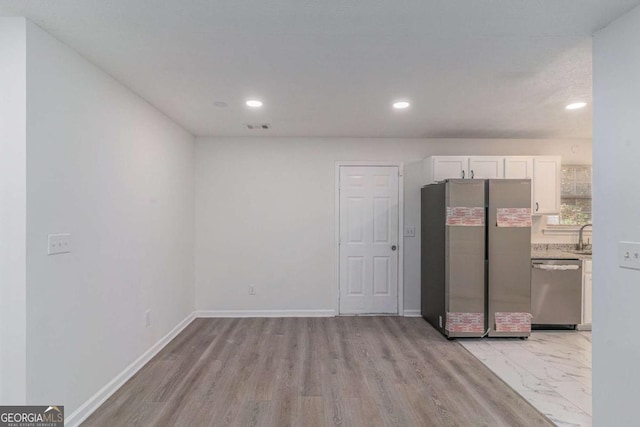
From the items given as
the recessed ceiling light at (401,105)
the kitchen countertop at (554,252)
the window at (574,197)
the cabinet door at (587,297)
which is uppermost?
the recessed ceiling light at (401,105)

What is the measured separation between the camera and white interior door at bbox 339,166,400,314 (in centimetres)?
461

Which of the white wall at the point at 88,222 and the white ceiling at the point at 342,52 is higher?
the white ceiling at the point at 342,52

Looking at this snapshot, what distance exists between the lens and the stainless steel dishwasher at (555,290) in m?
3.97

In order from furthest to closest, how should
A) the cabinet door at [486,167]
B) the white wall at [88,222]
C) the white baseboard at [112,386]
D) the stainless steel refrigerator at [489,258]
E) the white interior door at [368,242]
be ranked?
the white interior door at [368,242] < the cabinet door at [486,167] < the stainless steel refrigerator at [489,258] < the white baseboard at [112,386] < the white wall at [88,222]

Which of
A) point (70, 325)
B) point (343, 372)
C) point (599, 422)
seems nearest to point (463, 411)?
point (599, 422)

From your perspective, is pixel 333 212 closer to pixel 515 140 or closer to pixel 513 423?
pixel 515 140

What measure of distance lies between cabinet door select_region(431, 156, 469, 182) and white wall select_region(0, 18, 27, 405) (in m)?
3.91

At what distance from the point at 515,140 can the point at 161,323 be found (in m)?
4.99

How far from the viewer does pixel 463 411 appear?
7.79ft

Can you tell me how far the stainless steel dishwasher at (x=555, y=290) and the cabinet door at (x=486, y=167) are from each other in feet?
3.77

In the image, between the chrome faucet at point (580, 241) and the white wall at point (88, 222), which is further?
the chrome faucet at point (580, 241)

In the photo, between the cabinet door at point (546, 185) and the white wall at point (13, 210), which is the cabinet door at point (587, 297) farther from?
the white wall at point (13, 210)

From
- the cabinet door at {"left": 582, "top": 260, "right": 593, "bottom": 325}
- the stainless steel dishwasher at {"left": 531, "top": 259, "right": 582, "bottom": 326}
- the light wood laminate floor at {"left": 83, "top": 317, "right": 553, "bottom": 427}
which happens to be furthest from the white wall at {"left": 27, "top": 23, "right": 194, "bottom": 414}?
the cabinet door at {"left": 582, "top": 260, "right": 593, "bottom": 325}

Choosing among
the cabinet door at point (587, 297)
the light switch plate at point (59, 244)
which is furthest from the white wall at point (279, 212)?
the light switch plate at point (59, 244)
